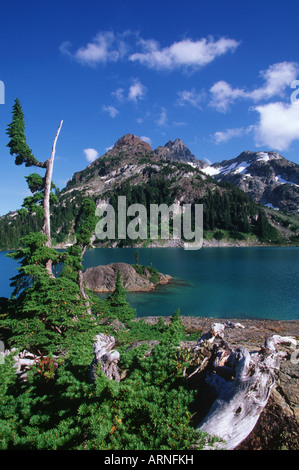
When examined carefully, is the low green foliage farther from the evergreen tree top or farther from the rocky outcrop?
the rocky outcrop

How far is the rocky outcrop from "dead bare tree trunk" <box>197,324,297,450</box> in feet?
145

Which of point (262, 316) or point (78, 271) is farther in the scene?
point (262, 316)

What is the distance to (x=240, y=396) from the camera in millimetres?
5863

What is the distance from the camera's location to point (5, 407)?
6.41 m

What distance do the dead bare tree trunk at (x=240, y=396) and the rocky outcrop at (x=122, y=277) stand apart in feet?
145

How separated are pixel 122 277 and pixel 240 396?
47.5 m

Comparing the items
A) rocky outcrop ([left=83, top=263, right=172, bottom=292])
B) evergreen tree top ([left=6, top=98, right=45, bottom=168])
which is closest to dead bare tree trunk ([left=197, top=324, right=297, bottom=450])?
evergreen tree top ([left=6, top=98, right=45, bottom=168])

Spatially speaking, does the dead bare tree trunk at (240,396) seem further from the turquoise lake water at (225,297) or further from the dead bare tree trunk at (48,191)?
the turquoise lake water at (225,297)

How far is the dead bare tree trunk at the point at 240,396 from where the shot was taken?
5.54m

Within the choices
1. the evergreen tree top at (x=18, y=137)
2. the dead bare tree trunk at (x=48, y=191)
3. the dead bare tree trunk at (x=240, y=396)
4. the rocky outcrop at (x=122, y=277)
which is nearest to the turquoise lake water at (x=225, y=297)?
the rocky outcrop at (x=122, y=277)
